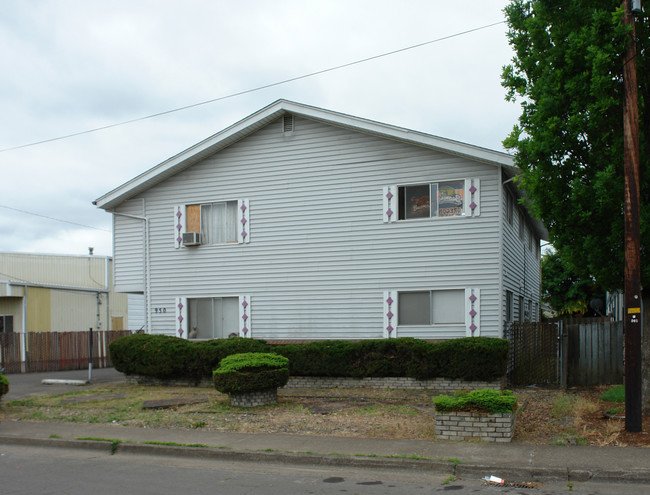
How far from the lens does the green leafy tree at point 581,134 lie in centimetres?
1059

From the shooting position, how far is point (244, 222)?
18.9 metres

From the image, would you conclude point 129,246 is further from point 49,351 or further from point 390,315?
Answer: point 390,315

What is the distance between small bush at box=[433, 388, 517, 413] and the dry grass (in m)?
0.59

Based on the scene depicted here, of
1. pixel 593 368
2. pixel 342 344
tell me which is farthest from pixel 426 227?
pixel 593 368

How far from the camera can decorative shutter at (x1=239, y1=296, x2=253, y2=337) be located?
18.8m

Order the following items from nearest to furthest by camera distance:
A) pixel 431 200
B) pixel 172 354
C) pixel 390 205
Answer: pixel 431 200, pixel 390 205, pixel 172 354

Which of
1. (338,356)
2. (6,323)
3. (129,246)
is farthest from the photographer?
(6,323)

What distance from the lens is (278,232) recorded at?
1856cm

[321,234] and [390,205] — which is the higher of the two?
[390,205]

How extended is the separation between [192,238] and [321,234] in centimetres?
410

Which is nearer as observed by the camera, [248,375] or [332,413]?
[332,413]

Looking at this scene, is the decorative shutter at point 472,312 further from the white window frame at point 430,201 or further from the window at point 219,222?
the window at point 219,222

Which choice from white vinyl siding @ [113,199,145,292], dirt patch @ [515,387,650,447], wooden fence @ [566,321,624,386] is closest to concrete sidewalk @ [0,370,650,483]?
dirt patch @ [515,387,650,447]

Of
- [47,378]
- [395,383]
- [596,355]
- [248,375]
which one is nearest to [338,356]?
[395,383]
